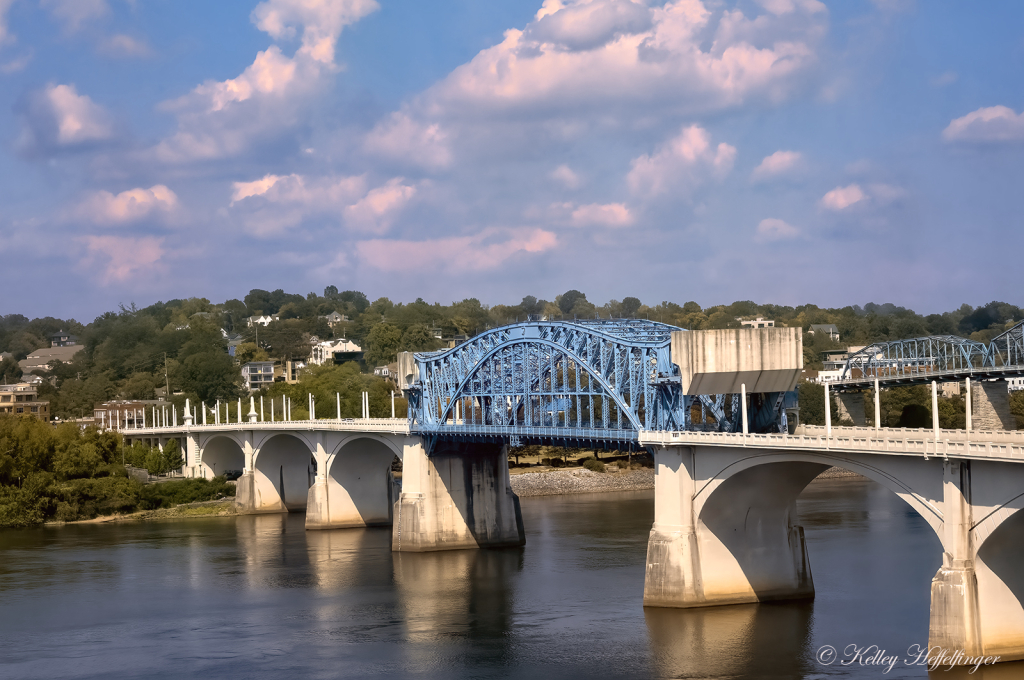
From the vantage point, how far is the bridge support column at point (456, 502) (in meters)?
86.0

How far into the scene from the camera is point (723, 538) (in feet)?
194

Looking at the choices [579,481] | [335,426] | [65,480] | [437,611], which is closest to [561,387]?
[437,611]

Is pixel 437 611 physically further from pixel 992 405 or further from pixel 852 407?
pixel 852 407

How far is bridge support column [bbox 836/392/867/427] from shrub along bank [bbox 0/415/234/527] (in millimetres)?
72884

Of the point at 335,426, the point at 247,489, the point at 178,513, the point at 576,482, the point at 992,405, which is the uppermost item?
the point at 335,426

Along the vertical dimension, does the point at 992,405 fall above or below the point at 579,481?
above

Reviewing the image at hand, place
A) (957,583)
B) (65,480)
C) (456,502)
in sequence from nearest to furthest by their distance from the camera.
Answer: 1. (957,583)
2. (456,502)
3. (65,480)

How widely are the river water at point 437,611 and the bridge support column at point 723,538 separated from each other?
1007 mm

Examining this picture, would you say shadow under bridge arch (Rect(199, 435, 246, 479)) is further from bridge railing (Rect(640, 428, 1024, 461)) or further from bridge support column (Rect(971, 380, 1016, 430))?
bridge railing (Rect(640, 428, 1024, 461))

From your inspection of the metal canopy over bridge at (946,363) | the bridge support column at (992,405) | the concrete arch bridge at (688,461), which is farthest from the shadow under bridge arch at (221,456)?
the bridge support column at (992,405)

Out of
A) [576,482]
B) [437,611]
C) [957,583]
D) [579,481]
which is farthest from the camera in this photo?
[579,481]

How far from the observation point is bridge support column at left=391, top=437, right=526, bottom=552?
86000 millimetres

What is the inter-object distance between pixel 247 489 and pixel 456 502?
135ft

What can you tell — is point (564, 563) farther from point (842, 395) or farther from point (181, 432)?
point (181, 432)
